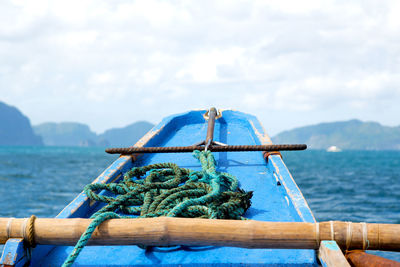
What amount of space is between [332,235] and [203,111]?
15.3 feet

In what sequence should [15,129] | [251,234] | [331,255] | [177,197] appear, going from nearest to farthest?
1. [331,255]
2. [251,234]
3. [177,197]
4. [15,129]

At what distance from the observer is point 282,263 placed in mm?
2125

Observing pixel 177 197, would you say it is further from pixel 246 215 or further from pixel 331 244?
pixel 331 244

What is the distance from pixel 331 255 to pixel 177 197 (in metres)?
1.20

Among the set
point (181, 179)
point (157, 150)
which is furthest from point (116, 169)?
point (181, 179)

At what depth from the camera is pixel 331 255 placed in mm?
1755

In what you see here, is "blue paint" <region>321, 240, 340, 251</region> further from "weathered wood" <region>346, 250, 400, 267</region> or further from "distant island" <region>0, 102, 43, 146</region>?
"distant island" <region>0, 102, 43, 146</region>

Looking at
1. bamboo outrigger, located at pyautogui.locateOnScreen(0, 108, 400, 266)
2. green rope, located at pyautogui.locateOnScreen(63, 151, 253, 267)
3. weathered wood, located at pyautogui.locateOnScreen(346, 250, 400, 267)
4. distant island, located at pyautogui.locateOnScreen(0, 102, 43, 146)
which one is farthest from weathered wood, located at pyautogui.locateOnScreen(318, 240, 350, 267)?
distant island, located at pyautogui.locateOnScreen(0, 102, 43, 146)

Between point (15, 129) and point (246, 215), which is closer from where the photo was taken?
point (246, 215)

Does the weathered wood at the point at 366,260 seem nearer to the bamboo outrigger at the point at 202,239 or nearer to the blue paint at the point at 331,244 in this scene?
the bamboo outrigger at the point at 202,239

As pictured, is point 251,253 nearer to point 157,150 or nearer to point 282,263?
point 282,263

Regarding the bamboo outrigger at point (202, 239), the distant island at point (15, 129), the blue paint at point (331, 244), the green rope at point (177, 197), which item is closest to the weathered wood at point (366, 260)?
the bamboo outrigger at point (202, 239)

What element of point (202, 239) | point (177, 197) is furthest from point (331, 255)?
point (177, 197)

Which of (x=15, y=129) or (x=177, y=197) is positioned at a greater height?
(x=177, y=197)
